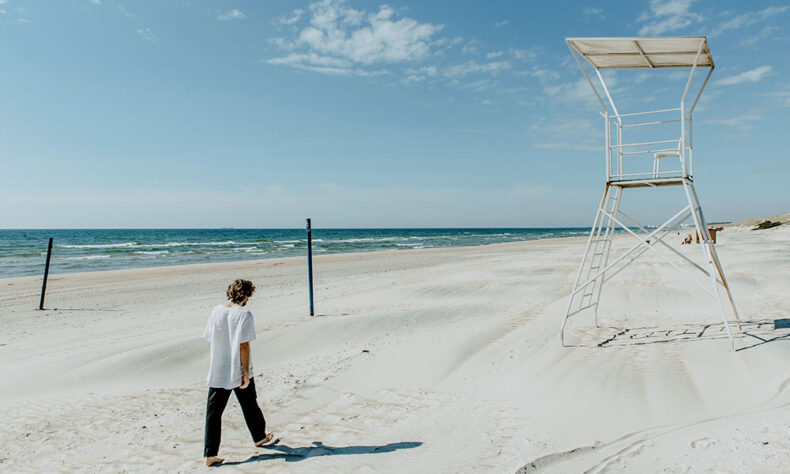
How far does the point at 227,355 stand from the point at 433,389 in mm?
2756

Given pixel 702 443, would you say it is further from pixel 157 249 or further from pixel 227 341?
pixel 157 249

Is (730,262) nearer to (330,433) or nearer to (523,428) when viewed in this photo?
(523,428)

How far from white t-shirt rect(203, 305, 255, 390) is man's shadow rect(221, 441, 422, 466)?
30.6 inches

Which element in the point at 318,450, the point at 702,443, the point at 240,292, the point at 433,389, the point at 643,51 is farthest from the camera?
the point at 643,51

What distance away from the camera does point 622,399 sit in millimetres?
4672

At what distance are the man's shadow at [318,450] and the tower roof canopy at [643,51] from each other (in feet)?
19.2

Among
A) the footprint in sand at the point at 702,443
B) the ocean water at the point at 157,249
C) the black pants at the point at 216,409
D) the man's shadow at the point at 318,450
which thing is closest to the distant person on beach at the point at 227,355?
the black pants at the point at 216,409

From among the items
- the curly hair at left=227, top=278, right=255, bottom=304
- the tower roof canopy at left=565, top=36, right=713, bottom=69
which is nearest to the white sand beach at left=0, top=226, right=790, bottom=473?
the curly hair at left=227, top=278, right=255, bottom=304

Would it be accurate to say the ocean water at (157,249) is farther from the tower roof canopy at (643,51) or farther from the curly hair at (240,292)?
the tower roof canopy at (643,51)

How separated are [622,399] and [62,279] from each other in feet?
75.3

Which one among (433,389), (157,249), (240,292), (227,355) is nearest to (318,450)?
(227,355)

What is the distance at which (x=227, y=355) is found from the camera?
3.79 meters

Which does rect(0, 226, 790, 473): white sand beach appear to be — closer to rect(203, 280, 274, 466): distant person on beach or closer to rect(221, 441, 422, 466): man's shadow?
rect(221, 441, 422, 466): man's shadow

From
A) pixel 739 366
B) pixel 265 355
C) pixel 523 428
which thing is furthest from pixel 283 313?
pixel 739 366
